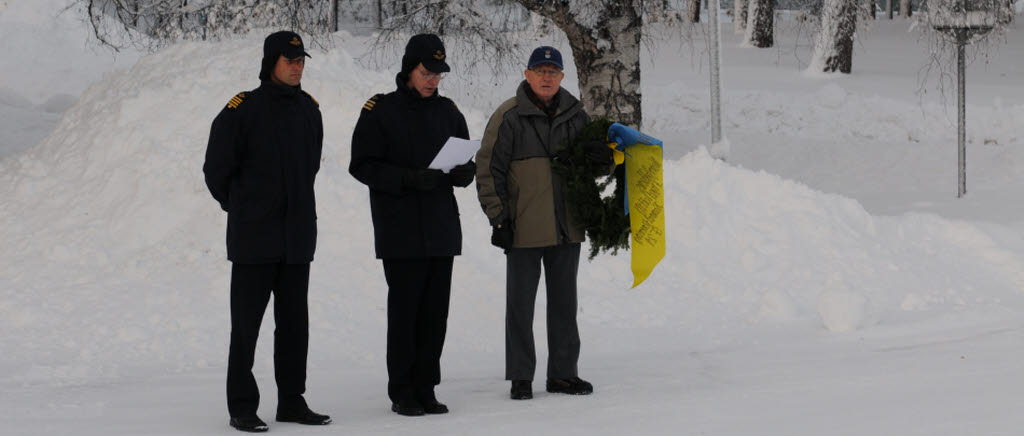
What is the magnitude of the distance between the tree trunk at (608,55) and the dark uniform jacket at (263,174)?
6280 millimetres

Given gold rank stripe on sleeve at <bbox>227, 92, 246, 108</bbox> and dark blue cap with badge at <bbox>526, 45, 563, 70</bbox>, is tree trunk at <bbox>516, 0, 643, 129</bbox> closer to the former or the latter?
dark blue cap with badge at <bbox>526, 45, 563, 70</bbox>

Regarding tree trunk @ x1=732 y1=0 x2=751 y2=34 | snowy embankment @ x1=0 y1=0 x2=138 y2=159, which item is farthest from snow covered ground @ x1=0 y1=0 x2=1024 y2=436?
tree trunk @ x1=732 y1=0 x2=751 y2=34

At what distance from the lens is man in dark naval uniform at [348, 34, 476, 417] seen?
18.7ft

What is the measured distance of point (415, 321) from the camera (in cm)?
589

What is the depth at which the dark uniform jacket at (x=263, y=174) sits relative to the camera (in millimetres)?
5395

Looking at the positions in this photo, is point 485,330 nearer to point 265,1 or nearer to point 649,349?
point 649,349

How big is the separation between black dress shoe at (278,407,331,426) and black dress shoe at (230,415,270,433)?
0.65 feet

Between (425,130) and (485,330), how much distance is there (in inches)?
127

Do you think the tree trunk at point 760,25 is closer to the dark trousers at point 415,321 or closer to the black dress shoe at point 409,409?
the dark trousers at point 415,321

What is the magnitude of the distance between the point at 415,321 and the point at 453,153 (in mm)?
824

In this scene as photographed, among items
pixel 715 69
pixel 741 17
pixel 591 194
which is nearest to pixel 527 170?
pixel 591 194

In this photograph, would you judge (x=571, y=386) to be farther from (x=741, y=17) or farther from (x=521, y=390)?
(x=741, y=17)

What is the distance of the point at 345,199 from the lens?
10531 millimetres

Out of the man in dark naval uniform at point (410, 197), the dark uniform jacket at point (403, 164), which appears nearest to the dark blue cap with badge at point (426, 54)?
the man in dark naval uniform at point (410, 197)
